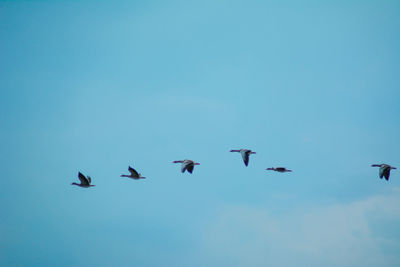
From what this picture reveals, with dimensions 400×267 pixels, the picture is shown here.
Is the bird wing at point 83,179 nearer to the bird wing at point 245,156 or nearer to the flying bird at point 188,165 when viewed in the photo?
the flying bird at point 188,165

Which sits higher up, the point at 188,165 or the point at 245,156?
the point at 245,156

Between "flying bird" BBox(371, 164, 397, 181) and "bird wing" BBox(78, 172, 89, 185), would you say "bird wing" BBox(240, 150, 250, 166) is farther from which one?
"bird wing" BBox(78, 172, 89, 185)

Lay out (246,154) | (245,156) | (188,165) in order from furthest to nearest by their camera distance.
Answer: (246,154), (245,156), (188,165)

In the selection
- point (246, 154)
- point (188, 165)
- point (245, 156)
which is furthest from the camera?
point (246, 154)

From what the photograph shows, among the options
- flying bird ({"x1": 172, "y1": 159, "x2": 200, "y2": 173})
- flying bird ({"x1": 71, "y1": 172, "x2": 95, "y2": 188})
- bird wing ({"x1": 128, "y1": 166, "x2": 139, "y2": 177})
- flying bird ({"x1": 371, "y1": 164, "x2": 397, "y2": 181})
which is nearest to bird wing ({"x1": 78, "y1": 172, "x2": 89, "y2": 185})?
flying bird ({"x1": 71, "y1": 172, "x2": 95, "y2": 188})

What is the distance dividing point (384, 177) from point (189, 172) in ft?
47.0

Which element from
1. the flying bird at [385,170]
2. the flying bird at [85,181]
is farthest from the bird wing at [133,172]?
the flying bird at [385,170]

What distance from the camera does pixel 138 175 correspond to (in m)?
38.5

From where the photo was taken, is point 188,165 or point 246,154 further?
point 246,154

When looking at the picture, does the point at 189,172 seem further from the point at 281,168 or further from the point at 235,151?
the point at 281,168

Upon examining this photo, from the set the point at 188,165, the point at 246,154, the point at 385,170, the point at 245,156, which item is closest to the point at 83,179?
the point at 188,165

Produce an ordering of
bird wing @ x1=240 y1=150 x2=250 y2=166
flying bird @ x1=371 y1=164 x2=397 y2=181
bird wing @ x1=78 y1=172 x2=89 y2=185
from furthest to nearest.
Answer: bird wing @ x1=240 y1=150 x2=250 y2=166
flying bird @ x1=371 y1=164 x2=397 y2=181
bird wing @ x1=78 y1=172 x2=89 y2=185

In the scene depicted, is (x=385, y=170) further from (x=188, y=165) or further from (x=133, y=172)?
(x=133, y=172)

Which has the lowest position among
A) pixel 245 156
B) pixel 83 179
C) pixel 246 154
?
pixel 83 179
